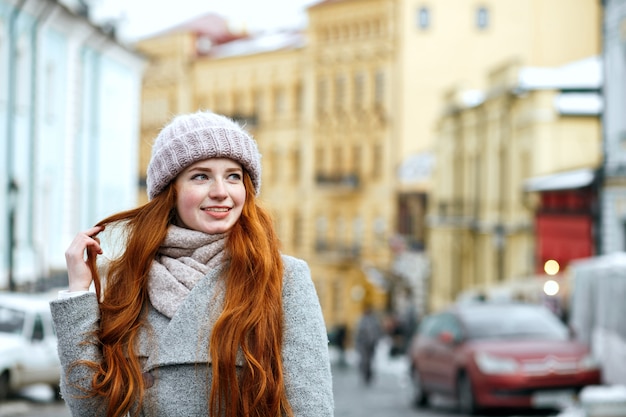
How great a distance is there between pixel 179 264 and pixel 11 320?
15.9 metres

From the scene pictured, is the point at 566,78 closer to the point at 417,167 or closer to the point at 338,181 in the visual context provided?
the point at 417,167

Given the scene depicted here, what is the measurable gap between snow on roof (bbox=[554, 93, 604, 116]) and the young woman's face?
121 ft

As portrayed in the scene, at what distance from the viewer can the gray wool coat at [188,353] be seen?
3328 mm

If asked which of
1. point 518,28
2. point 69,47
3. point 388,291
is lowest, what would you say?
point 388,291

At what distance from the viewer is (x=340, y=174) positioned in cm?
7138

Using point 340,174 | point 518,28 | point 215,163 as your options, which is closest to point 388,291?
point 340,174

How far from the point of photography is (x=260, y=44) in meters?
74.4

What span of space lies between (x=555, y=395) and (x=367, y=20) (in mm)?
53857

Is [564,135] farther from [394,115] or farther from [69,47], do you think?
[394,115]

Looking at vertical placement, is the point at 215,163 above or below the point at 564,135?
below

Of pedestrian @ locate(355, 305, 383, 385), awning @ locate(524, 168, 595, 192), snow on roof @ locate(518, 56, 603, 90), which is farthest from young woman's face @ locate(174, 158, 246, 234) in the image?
snow on roof @ locate(518, 56, 603, 90)

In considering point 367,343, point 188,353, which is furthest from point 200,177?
point 367,343

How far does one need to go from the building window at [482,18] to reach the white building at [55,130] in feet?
85.5

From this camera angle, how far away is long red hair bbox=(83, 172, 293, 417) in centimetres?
327
